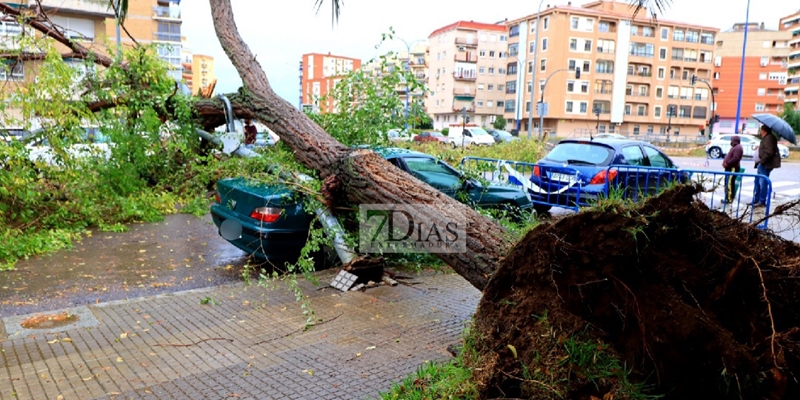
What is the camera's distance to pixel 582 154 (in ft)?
34.9

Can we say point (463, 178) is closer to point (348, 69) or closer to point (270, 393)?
point (348, 69)

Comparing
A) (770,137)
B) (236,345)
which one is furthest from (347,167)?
(770,137)

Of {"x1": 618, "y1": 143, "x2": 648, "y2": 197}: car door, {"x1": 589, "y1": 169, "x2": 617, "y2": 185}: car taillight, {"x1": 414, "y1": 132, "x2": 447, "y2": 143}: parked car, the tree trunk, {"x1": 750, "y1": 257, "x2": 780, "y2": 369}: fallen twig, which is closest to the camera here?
{"x1": 750, "y1": 257, "x2": 780, "y2": 369}: fallen twig

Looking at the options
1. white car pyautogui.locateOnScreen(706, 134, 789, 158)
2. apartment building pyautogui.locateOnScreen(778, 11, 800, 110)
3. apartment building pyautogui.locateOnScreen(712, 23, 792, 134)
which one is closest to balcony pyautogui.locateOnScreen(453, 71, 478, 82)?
apartment building pyautogui.locateOnScreen(712, 23, 792, 134)

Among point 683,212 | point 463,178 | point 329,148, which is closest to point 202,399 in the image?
point 683,212

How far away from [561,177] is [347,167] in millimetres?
5116

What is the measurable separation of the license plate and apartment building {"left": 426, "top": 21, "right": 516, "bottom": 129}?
74024mm

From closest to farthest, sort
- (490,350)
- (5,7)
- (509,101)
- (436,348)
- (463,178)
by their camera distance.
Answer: (490,350) < (436,348) < (463,178) < (5,7) < (509,101)

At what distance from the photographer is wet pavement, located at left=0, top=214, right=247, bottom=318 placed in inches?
249

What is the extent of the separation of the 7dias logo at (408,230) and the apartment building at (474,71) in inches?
3068

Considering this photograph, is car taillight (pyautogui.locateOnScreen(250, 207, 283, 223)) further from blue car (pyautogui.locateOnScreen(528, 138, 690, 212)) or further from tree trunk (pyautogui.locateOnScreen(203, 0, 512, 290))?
blue car (pyautogui.locateOnScreen(528, 138, 690, 212))

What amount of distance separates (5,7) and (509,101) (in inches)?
2891

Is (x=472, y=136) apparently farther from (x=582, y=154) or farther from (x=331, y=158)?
(x=331, y=158)

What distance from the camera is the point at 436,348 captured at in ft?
15.5
